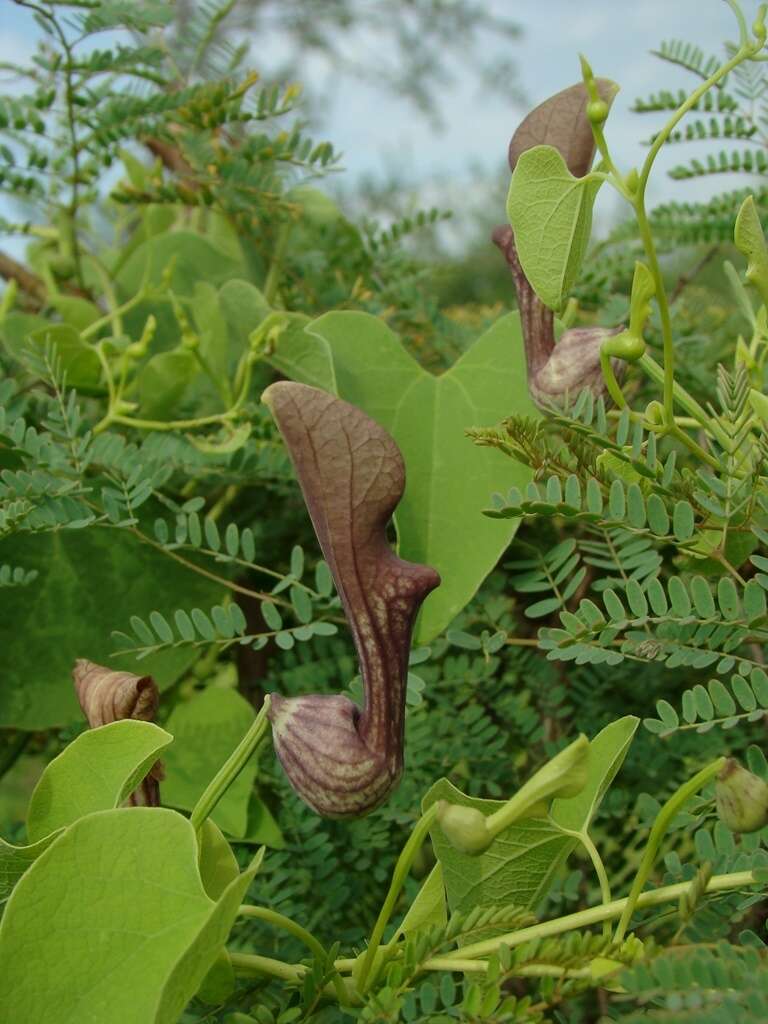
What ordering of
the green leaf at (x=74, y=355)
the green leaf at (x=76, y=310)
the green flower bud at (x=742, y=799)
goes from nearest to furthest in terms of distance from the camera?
1. the green flower bud at (x=742, y=799)
2. the green leaf at (x=74, y=355)
3. the green leaf at (x=76, y=310)

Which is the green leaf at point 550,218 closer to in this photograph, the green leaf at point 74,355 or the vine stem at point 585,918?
the vine stem at point 585,918

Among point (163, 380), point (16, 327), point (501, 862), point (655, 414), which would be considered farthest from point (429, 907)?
point (16, 327)

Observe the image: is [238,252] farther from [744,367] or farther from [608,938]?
[608,938]

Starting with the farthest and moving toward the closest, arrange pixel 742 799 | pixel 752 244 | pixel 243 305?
pixel 243 305, pixel 752 244, pixel 742 799

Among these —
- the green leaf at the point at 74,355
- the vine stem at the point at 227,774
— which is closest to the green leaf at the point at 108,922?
the vine stem at the point at 227,774

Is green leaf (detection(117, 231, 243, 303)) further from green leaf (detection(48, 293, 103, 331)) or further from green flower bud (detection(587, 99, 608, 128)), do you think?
green flower bud (detection(587, 99, 608, 128))

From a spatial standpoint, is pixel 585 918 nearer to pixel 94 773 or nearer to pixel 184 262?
pixel 94 773

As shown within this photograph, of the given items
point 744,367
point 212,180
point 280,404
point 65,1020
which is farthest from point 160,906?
point 212,180
